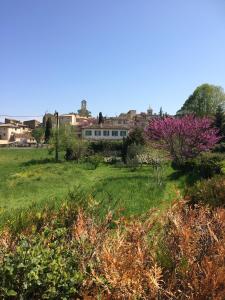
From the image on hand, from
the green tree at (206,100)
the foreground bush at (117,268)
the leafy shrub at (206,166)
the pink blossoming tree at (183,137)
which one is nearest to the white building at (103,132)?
the green tree at (206,100)

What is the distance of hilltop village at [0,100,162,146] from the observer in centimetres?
7812

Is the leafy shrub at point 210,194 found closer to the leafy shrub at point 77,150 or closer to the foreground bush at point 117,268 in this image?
the foreground bush at point 117,268

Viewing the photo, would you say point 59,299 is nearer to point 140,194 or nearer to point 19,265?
point 19,265

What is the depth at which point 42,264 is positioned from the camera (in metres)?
3.12

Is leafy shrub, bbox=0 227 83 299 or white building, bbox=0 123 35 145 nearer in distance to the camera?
leafy shrub, bbox=0 227 83 299

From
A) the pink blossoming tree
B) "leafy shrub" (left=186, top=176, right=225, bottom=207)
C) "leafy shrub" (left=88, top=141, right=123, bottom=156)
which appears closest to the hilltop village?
"leafy shrub" (left=88, top=141, right=123, bottom=156)

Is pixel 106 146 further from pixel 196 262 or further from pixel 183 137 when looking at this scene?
pixel 196 262

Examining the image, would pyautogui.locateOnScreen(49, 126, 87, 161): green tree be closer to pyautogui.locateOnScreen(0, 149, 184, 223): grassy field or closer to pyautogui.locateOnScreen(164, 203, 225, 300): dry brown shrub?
A: pyautogui.locateOnScreen(0, 149, 184, 223): grassy field

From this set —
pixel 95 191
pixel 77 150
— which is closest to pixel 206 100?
pixel 77 150

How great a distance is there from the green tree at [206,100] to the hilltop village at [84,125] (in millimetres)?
10886

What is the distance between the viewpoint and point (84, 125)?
87.8 m

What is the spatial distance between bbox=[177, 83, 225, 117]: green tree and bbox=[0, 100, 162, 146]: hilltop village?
35.7ft

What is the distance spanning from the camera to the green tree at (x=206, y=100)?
72.8 meters

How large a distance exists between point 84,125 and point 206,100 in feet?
95.3
